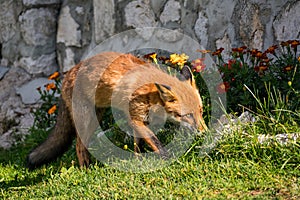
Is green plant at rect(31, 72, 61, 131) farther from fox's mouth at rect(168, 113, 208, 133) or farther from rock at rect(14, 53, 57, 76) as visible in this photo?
fox's mouth at rect(168, 113, 208, 133)

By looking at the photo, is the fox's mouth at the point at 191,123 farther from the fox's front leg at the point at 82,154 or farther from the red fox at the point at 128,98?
the fox's front leg at the point at 82,154

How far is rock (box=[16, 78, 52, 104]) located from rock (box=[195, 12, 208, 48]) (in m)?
2.48

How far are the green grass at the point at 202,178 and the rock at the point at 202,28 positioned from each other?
1.74m

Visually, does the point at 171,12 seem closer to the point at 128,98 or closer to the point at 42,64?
the point at 128,98

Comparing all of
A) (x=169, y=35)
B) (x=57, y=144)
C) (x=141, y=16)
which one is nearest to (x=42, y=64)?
(x=141, y=16)

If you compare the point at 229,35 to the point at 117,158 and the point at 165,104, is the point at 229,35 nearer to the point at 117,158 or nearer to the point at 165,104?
the point at 165,104

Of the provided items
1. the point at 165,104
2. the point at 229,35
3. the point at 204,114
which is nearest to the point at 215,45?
the point at 229,35

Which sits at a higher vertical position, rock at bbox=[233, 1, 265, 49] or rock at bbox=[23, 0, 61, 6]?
rock at bbox=[23, 0, 61, 6]

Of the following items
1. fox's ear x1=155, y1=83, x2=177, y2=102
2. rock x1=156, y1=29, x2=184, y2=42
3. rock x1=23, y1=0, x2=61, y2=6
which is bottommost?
fox's ear x1=155, y1=83, x2=177, y2=102

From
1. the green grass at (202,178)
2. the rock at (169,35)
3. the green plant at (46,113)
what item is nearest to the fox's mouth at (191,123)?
the green grass at (202,178)

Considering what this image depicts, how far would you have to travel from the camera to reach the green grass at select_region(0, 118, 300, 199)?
3486 millimetres

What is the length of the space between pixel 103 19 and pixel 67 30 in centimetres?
71

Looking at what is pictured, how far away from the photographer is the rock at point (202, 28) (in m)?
5.70

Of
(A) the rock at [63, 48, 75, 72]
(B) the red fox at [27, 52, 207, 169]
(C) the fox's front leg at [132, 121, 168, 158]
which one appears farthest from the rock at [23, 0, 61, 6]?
(C) the fox's front leg at [132, 121, 168, 158]
